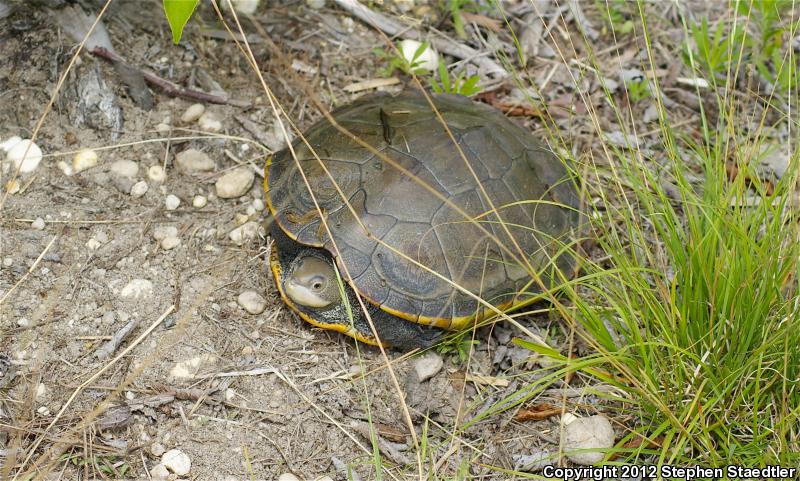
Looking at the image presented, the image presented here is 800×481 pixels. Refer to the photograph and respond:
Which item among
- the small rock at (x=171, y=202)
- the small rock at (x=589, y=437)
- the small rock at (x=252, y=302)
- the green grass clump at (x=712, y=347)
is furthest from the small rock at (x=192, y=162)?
the small rock at (x=589, y=437)

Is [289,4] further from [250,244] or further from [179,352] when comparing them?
[179,352]

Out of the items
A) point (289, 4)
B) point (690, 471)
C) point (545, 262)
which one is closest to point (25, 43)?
point (289, 4)

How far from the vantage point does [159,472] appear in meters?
2.01

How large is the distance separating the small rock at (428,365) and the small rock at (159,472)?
80 centimetres

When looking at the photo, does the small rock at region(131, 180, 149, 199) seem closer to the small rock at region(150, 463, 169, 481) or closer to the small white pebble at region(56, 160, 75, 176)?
the small white pebble at region(56, 160, 75, 176)

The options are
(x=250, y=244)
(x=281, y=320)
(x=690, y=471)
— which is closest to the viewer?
(x=690, y=471)

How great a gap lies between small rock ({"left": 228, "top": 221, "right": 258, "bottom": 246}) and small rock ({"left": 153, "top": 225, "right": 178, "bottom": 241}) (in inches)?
7.5

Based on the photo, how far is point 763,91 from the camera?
3234mm

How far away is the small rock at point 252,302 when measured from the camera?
7.97ft

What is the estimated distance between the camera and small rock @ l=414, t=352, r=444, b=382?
2.34 m

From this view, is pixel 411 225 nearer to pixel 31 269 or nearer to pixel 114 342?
pixel 114 342

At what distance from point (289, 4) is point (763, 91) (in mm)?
2110

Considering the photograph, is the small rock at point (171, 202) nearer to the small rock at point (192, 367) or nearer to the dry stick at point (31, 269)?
the dry stick at point (31, 269)

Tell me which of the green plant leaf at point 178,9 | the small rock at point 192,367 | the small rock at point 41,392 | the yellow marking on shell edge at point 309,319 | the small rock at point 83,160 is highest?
the green plant leaf at point 178,9
